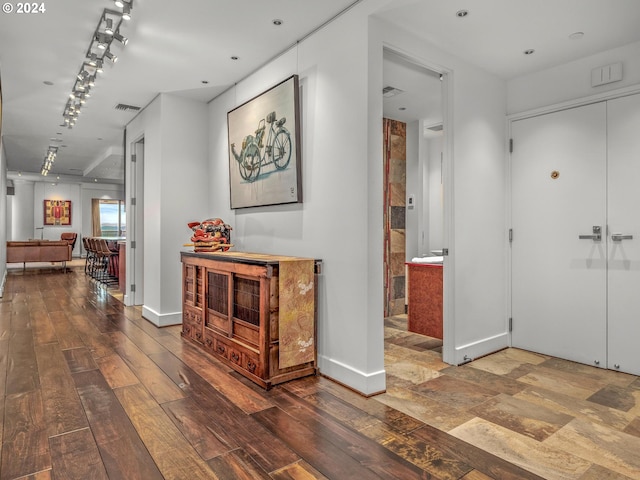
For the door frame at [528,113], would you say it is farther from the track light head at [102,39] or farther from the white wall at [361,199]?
the track light head at [102,39]

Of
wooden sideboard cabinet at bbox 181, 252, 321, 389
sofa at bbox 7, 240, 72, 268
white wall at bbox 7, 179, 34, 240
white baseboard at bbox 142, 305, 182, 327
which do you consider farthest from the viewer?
white wall at bbox 7, 179, 34, 240

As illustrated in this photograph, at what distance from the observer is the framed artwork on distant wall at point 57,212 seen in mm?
13636

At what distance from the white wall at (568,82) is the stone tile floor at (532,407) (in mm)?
2311

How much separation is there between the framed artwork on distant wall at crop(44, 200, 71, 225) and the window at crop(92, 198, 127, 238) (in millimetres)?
835

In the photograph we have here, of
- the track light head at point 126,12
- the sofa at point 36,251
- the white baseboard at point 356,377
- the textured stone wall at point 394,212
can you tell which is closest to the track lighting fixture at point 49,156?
the sofa at point 36,251

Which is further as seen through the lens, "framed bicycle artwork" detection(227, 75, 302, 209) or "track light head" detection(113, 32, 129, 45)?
"framed bicycle artwork" detection(227, 75, 302, 209)

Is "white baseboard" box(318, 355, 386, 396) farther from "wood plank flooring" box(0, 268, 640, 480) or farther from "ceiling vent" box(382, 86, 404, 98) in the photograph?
"ceiling vent" box(382, 86, 404, 98)

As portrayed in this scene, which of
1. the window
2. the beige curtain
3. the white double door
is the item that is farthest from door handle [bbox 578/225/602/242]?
the beige curtain

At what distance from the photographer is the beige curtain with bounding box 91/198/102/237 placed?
47.5 feet

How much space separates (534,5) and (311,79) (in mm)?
1611

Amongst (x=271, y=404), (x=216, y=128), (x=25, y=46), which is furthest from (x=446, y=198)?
(x=25, y=46)

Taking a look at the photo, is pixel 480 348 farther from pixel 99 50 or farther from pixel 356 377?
pixel 99 50

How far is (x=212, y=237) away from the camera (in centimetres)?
397

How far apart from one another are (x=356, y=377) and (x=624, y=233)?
244 centimetres
